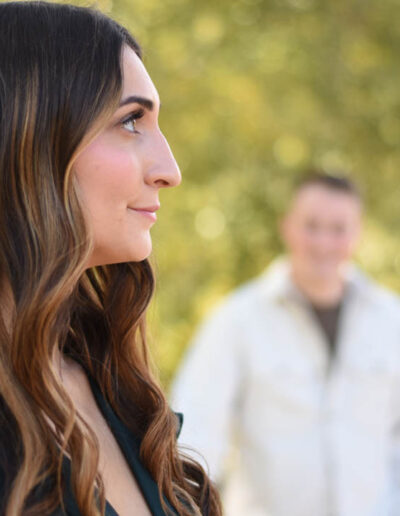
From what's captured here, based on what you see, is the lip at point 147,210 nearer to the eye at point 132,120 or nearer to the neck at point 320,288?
the eye at point 132,120

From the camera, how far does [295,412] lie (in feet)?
13.8

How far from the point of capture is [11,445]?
1.64 metres

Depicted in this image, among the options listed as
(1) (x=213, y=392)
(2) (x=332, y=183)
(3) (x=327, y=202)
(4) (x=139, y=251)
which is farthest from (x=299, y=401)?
(4) (x=139, y=251)

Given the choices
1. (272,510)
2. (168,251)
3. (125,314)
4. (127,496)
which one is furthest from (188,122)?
(127,496)

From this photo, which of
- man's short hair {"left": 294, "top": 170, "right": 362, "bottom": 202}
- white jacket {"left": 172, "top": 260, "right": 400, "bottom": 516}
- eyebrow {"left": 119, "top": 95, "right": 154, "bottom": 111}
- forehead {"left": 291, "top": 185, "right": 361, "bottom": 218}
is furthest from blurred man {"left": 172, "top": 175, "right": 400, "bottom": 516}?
eyebrow {"left": 119, "top": 95, "right": 154, "bottom": 111}

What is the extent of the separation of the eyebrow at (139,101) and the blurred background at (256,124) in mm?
3236

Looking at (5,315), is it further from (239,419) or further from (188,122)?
(188,122)

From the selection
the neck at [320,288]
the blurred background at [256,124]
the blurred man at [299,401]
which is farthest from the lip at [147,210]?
the blurred background at [256,124]

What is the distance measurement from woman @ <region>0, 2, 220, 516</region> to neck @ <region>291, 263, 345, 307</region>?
2615 mm

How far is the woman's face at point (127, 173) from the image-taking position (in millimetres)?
1799

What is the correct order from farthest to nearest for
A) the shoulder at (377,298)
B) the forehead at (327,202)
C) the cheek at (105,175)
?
the forehead at (327,202) < the shoulder at (377,298) < the cheek at (105,175)

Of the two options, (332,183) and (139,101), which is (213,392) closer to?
(332,183)

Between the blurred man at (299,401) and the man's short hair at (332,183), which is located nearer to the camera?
the blurred man at (299,401)

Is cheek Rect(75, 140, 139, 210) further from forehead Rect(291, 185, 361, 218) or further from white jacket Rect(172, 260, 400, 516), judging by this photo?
forehead Rect(291, 185, 361, 218)
